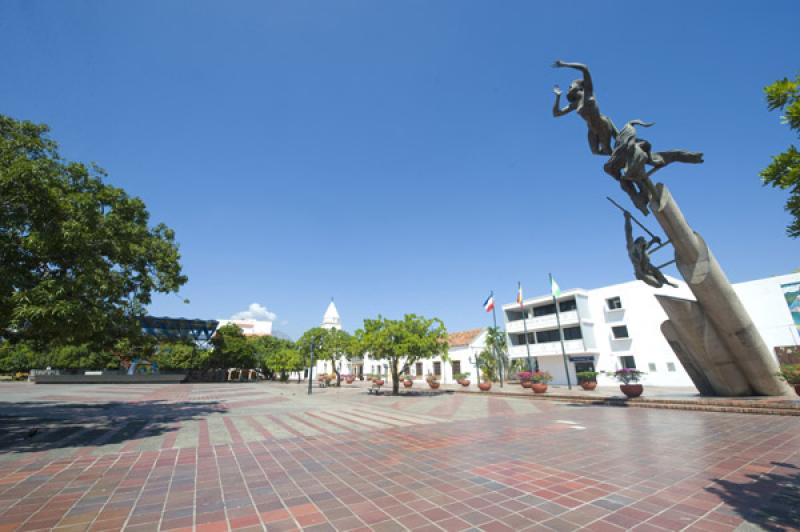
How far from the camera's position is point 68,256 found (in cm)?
832

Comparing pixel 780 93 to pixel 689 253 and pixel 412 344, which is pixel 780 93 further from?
pixel 412 344

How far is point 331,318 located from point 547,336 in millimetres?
49947

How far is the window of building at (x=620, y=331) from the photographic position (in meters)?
29.9

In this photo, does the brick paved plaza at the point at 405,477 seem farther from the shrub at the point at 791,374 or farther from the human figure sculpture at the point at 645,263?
the human figure sculpture at the point at 645,263

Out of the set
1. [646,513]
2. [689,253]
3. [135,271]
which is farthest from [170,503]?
[689,253]

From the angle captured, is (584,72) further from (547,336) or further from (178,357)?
(178,357)

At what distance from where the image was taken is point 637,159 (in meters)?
12.0

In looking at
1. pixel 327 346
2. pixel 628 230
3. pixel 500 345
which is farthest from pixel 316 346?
pixel 628 230

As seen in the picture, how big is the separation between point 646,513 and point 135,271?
1454 cm

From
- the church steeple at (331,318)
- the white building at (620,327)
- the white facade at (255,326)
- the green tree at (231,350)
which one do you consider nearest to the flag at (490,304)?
the white building at (620,327)

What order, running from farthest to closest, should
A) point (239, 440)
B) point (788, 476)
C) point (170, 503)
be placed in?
point (239, 440), point (788, 476), point (170, 503)

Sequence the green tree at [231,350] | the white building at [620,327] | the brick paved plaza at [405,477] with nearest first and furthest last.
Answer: the brick paved plaza at [405,477], the white building at [620,327], the green tree at [231,350]

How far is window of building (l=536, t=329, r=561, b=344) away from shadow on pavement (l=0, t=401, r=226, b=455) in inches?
1231

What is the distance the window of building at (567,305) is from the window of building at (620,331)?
12.1ft
